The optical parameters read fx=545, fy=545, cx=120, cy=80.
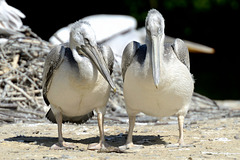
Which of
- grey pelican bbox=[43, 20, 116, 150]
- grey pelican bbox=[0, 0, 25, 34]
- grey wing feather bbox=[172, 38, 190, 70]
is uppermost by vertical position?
grey wing feather bbox=[172, 38, 190, 70]

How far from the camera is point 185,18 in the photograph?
17156 mm

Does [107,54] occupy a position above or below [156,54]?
below

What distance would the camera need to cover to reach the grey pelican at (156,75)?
15.5 ft

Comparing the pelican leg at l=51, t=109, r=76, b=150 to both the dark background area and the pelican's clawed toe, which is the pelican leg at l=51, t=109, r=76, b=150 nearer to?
the pelican's clawed toe

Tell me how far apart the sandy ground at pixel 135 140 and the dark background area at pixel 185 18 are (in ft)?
31.3

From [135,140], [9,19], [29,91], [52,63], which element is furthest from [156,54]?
[9,19]

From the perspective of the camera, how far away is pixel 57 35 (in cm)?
966

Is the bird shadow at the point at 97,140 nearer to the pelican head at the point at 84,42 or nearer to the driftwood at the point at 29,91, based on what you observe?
the pelican head at the point at 84,42

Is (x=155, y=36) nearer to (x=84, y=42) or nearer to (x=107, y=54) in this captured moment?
(x=107, y=54)

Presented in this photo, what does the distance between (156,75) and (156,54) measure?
203mm

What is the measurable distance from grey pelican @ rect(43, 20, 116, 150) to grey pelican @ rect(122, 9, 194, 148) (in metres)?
0.24

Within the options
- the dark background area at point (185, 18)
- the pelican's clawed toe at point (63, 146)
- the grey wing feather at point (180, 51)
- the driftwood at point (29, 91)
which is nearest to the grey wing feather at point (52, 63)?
the pelican's clawed toe at point (63, 146)

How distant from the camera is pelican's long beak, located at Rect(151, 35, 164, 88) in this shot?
4.62 m

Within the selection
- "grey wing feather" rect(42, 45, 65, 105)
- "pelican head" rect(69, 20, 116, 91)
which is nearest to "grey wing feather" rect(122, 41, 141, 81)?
"pelican head" rect(69, 20, 116, 91)
